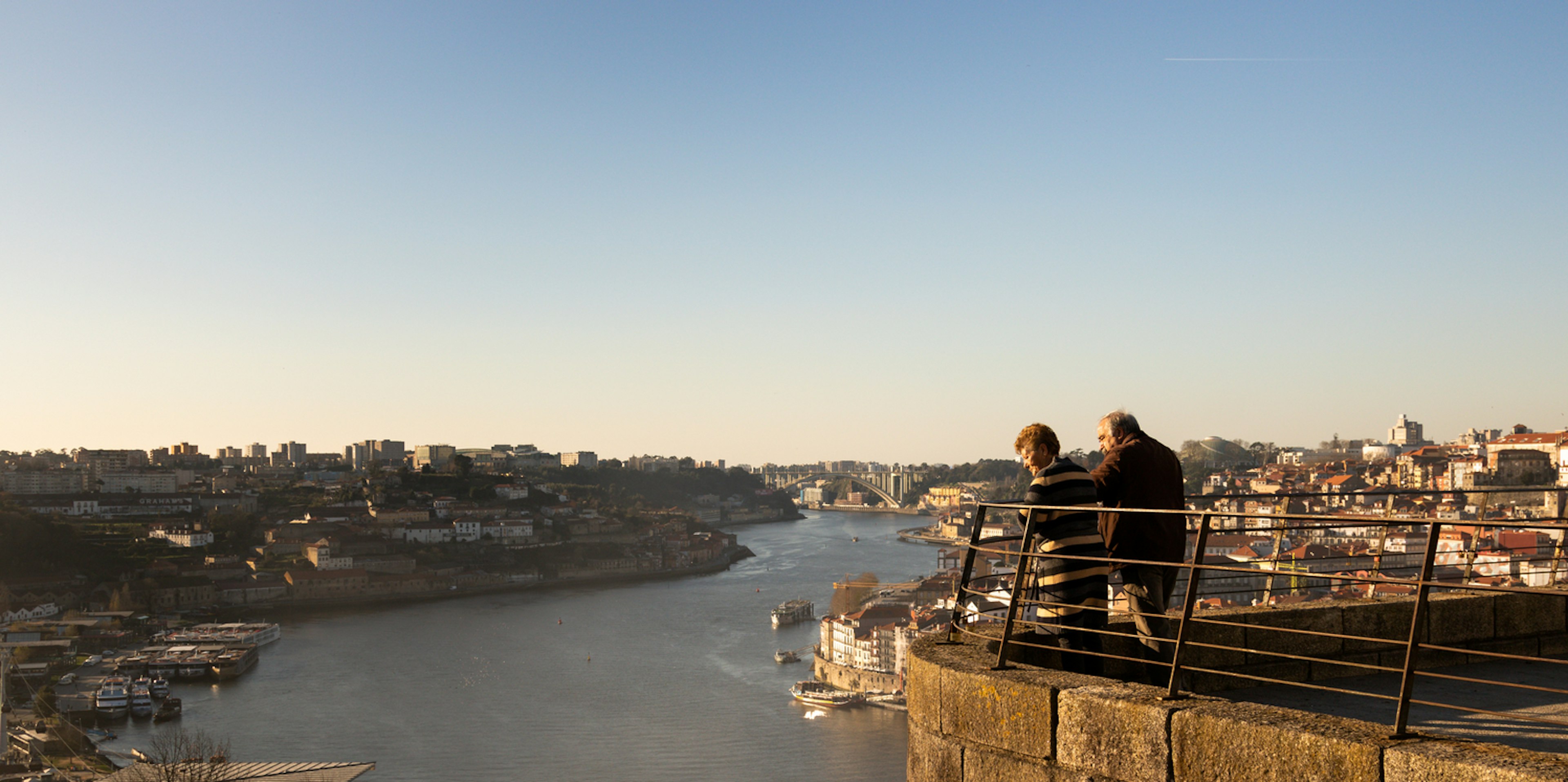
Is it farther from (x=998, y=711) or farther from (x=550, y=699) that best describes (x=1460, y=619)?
(x=550, y=699)

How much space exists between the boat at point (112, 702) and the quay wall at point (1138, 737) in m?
27.4

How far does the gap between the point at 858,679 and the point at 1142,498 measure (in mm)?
23646

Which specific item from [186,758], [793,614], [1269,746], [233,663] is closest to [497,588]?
[233,663]

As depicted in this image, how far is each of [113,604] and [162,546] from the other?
891 centimetres

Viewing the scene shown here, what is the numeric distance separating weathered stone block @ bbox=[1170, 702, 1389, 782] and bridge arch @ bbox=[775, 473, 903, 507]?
313 ft

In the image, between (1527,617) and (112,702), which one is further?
(112,702)

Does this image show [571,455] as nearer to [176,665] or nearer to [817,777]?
[176,665]

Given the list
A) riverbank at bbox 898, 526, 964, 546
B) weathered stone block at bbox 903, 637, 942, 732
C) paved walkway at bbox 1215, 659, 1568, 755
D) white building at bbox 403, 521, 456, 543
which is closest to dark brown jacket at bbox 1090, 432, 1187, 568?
paved walkway at bbox 1215, 659, 1568, 755

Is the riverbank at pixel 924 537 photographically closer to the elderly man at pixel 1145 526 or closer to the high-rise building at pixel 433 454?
the high-rise building at pixel 433 454

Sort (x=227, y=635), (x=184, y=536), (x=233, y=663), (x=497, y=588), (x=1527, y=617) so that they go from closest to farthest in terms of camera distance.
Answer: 1. (x=1527, y=617)
2. (x=233, y=663)
3. (x=227, y=635)
4. (x=497, y=588)
5. (x=184, y=536)

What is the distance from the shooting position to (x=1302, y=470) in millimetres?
34188

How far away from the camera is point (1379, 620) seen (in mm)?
2973

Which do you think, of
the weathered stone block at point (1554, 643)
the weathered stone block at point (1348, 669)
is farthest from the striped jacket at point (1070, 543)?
the weathered stone block at point (1554, 643)

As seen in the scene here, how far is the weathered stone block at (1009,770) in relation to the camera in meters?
1.76
